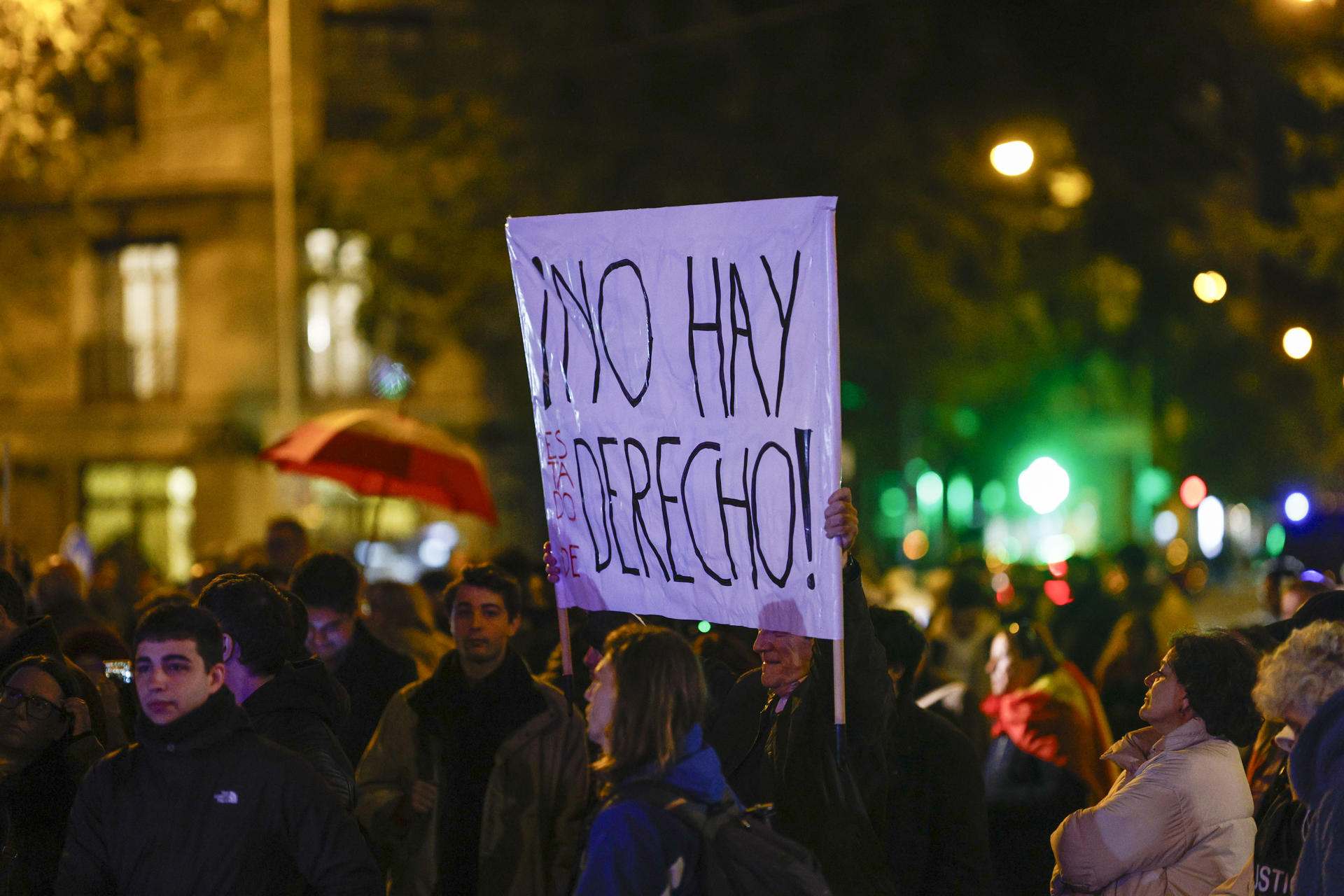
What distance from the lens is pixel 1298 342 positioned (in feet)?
71.4

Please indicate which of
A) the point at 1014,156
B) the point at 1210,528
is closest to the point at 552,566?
the point at 1014,156

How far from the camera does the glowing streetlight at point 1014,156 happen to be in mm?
14094

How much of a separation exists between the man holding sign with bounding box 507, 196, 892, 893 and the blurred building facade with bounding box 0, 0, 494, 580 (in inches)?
916

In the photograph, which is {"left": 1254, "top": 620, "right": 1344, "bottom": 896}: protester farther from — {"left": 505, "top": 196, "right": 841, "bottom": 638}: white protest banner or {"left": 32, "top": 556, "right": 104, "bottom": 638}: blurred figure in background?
{"left": 32, "top": 556, "right": 104, "bottom": 638}: blurred figure in background

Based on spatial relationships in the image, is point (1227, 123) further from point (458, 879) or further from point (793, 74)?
point (458, 879)

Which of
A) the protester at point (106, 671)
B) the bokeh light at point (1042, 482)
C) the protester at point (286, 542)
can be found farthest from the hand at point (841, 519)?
the bokeh light at point (1042, 482)

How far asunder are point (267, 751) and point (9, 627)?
185 centimetres

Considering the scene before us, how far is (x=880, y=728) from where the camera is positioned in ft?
15.1

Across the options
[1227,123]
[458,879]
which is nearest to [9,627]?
[458,879]

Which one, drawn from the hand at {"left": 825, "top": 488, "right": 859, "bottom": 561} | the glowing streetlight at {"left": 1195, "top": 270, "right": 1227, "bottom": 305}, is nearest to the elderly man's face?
the hand at {"left": 825, "top": 488, "right": 859, "bottom": 561}

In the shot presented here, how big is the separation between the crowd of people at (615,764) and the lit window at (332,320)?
21.4m

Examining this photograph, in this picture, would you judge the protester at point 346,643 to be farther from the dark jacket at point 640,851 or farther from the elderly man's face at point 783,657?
the dark jacket at point 640,851

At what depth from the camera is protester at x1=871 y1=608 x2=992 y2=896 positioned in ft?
17.1

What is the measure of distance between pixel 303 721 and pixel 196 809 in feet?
2.93
